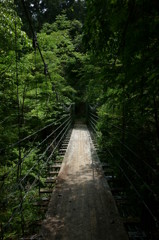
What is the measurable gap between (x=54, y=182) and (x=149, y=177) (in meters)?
1.63

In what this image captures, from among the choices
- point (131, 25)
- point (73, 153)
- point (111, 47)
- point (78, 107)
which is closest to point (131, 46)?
point (131, 25)

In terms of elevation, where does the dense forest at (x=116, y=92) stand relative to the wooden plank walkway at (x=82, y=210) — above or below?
above

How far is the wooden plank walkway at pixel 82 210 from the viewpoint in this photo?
1851 millimetres

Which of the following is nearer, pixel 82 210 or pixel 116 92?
pixel 116 92

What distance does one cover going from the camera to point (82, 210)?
7.45 ft

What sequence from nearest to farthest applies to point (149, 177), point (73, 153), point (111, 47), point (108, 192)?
point (111, 47) → point (108, 192) → point (149, 177) → point (73, 153)

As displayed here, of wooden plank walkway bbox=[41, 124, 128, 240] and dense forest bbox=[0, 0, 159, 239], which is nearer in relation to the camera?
dense forest bbox=[0, 0, 159, 239]

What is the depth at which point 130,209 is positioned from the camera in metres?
2.73

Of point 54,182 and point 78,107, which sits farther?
point 78,107

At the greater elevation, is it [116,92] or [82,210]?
[116,92]

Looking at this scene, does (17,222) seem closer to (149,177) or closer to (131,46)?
(149,177)

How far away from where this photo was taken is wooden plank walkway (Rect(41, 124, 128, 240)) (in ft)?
6.07

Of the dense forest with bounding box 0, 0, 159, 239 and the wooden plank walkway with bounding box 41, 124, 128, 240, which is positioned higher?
the dense forest with bounding box 0, 0, 159, 239

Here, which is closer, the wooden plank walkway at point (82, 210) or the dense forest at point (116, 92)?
the dense forest at point (116, 92)
